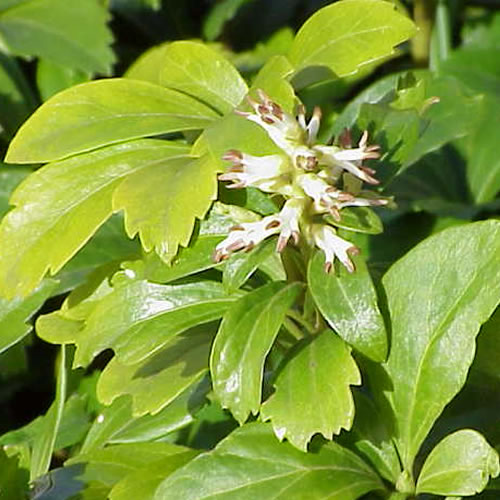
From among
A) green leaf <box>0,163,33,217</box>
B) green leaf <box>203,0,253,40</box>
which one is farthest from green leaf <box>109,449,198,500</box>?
green leaf <box>203,0,253,40</box>

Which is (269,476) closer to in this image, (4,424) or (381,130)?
(381,130)

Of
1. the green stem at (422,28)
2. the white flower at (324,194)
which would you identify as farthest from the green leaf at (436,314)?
the green stem at (422,28)

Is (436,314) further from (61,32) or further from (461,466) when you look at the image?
(61,32)

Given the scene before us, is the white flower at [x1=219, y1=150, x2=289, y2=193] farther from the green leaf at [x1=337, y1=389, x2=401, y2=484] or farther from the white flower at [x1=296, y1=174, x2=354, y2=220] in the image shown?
the green leaf at [x1=337, y1=389, x2=401, y2=484]

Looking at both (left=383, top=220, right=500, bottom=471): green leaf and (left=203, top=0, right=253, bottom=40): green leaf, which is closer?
(left=383, top=220, right=500, bottom=471): green leaf

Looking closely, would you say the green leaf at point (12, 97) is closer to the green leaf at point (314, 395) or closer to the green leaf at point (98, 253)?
the green leaf at point (98, 253)

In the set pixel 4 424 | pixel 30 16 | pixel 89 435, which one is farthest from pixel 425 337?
pixel 30 16
